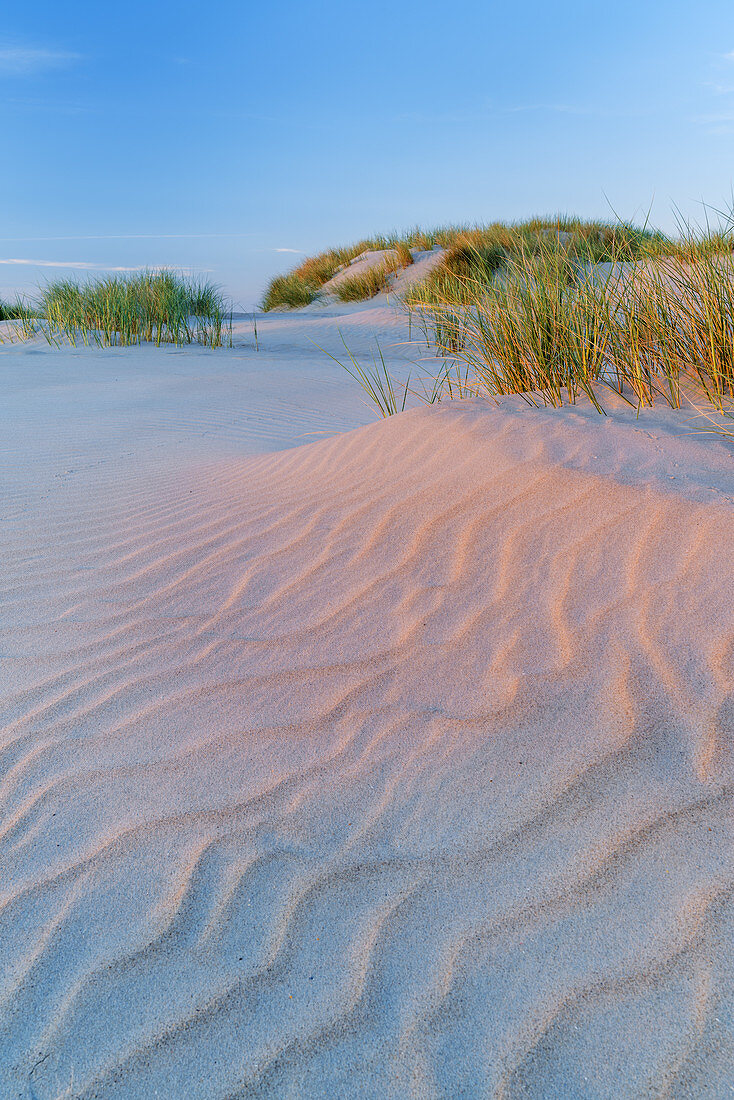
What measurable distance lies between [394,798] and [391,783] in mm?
53

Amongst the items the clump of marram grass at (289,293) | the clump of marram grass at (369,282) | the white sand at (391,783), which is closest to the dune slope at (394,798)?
the white sand at (391,783)

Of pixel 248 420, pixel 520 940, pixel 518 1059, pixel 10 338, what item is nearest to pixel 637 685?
pixel 520 940

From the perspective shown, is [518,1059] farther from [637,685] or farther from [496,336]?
[496,336]

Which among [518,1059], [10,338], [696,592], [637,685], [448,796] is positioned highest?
[10,338]

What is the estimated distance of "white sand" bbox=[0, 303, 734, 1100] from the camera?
124 centimetres

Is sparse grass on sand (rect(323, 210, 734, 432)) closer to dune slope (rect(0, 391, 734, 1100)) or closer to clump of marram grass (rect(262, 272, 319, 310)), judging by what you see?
dune slope (rect(0, 391, 734, 1100))

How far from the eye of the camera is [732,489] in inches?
106

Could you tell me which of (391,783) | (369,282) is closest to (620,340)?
(391,783)

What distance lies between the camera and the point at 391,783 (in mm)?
1790

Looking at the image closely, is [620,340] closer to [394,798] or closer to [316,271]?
[394,798]

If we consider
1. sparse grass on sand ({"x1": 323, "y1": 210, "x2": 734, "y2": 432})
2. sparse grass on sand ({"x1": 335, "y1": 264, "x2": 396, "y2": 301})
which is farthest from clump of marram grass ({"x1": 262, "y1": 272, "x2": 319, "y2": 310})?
sparse grass on sand ({"x1": 323, "y1": 210, "x2": 734, "y2": 432})

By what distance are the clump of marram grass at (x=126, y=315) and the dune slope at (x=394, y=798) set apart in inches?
370

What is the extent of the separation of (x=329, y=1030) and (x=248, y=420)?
5.75 meters

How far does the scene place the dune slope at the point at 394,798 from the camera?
124cm
